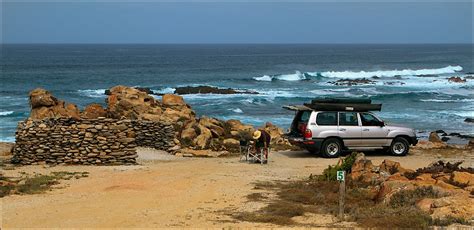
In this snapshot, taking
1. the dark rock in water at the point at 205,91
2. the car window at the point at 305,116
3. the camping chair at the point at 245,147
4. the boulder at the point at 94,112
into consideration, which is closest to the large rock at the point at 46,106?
the boulder at the point at 94,112

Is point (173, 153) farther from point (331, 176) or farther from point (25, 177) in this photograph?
point (331, 176)

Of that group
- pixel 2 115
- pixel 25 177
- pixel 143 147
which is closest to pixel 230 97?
pixel 2 115

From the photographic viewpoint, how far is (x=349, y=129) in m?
20.4

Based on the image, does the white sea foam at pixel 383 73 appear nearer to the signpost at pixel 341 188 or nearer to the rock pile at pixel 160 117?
the rock pile at pixel 160 117

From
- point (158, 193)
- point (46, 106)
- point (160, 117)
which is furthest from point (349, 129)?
point (46, 106)

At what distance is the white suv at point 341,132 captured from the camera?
2027 centimetres

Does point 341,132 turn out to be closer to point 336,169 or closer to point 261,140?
point 261,140

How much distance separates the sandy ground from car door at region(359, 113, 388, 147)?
0.49 meters

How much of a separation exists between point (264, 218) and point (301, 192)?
262 centimetres

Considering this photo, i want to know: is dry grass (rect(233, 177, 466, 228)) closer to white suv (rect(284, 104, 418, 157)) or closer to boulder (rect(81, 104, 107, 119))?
white suv (rect(284, 104, 418, 157))

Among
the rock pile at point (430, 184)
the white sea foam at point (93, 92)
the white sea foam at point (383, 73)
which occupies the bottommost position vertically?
the white sea foam at point (383, 73)

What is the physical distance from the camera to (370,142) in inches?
813

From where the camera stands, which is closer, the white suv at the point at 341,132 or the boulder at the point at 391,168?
the boulder at the point at 391,168

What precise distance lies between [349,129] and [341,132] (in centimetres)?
27
